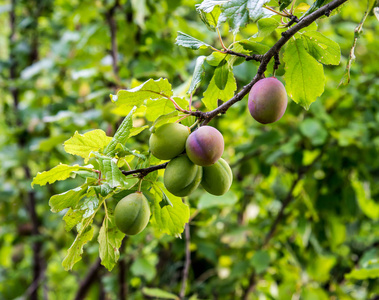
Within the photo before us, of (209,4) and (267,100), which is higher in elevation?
Result: (209,4)

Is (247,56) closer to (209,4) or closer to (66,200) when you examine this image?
(209,4)

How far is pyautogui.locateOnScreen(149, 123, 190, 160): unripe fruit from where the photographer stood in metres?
0.67

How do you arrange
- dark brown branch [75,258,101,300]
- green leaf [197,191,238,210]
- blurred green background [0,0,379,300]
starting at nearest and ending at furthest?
1. green leaf [197,191,238,210]
2. blurred green background [0,0,379,300]
3. dark brown branch [75,258,101,300]

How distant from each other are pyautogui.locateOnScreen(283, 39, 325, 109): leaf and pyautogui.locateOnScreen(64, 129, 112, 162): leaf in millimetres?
424

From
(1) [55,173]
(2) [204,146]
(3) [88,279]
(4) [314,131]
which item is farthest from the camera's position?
(3) [88,279]

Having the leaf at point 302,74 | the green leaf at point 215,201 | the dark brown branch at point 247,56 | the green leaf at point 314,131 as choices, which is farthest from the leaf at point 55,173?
the green leaf at point 314,131

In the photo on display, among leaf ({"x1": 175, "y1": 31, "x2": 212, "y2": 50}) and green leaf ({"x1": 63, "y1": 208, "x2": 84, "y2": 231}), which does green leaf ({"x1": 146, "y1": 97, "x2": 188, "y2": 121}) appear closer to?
leaf ({"x1": 175, "y1": 31, "x2": 212, "y2": 50})

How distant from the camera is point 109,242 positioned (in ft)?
2.47

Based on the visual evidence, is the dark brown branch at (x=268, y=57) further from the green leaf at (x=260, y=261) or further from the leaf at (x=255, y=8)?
the green leaf at (x=260, y=261)

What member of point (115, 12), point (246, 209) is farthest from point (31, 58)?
point (246, 209)

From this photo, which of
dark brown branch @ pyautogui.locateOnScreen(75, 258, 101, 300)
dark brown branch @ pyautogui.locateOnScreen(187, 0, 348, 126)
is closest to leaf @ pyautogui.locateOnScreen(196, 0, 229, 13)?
dark brown branch @ pyautogui.locateOnScreen(187, 0, 348, 126)

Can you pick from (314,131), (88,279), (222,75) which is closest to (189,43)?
(222,75)

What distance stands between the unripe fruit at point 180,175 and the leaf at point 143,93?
0.14m

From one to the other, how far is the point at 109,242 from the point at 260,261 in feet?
4.20
